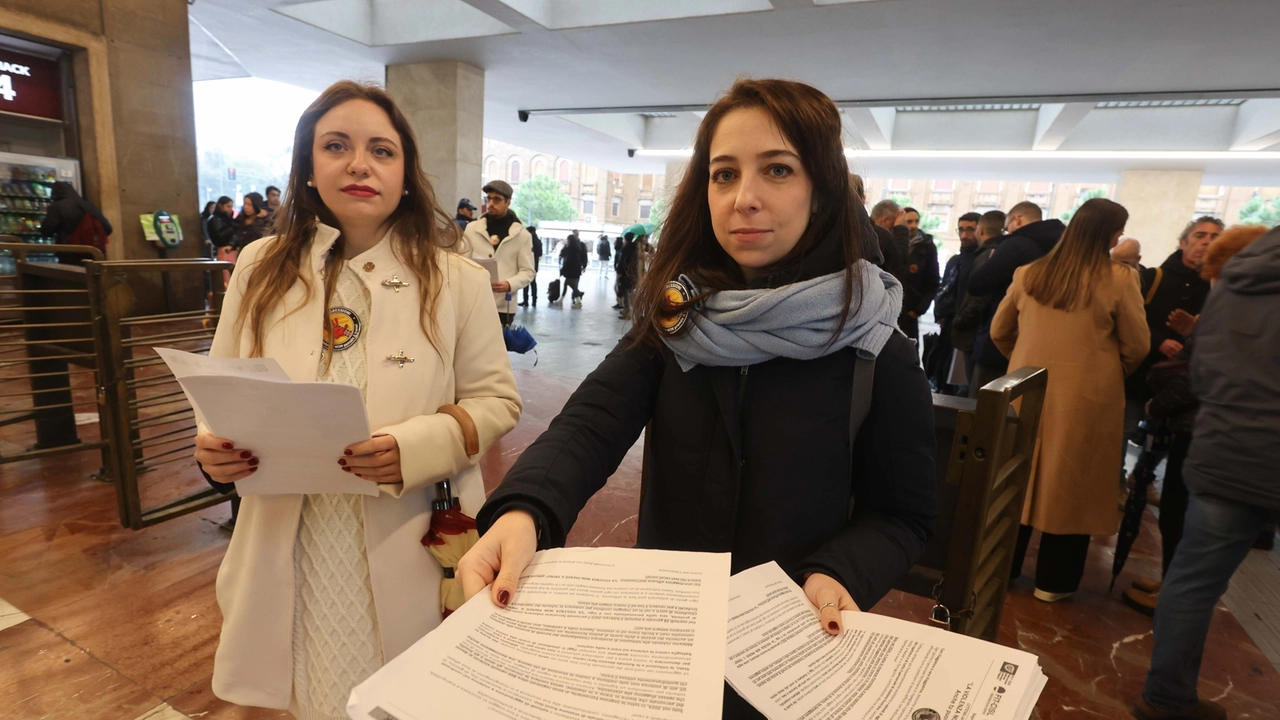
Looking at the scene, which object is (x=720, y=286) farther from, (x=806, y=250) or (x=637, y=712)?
(x=637, y=712)

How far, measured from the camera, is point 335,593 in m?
1.46

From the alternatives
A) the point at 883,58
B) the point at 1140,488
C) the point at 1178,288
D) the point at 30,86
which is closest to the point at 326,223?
the point at 1140,488

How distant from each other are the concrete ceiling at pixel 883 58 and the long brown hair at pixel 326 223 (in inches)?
205

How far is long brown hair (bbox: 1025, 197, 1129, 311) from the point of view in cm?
264

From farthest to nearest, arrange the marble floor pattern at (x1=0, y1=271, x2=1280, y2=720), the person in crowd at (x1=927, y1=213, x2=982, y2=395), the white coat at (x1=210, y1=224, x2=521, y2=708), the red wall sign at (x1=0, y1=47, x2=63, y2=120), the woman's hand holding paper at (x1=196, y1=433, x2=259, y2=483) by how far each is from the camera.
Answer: the red wall sign at (x1=0, y1=47, x2=63, y2=120) → the person in crowd at (x1=927, y1=213, x2=982, y2=395) → the marble floor pattern at (x1=0, y1=271, x2=1280, y2=720) → the white coat at (x1=210, y1=224, x2=521, y2=708) → the woman's hand holding paper at (x1=196, y1=433, x2=259, y2=483)

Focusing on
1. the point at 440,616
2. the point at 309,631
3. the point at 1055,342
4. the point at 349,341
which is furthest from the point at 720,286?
the point at 1055,342

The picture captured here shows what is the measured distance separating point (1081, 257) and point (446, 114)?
8.13m

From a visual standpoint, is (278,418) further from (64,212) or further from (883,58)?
(883,58)

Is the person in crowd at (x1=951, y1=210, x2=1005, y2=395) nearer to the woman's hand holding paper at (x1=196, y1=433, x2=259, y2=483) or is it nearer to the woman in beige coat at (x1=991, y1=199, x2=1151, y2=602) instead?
the woman in beige coat at (x1=991, y1=199, x2=1151, y2=602)

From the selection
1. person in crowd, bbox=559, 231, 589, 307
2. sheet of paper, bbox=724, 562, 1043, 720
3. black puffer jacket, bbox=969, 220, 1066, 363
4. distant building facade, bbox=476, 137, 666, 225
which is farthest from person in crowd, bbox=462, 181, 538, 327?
distant building facade, bbox=476, 137, 666, 225

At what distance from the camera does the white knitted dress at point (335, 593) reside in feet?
4.78

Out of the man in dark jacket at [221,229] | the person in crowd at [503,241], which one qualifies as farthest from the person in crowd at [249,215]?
the person in crowd at [503,241]

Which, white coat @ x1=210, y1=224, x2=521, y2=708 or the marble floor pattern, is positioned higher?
white coat @ x1=210, y1=224, x2=521, y2=708

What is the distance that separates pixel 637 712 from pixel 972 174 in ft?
55.0
